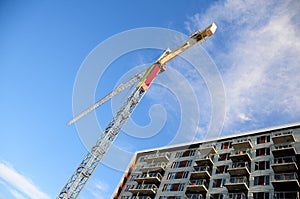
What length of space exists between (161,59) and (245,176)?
25397mm

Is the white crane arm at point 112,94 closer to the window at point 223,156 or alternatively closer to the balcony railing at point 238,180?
the window at point 223,156

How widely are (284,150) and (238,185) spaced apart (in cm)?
805

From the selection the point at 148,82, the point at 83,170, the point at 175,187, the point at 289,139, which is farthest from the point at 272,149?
the point at 83,170

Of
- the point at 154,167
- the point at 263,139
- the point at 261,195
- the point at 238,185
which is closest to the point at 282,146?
the point at 263,139

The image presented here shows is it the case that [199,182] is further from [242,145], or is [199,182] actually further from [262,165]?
[262,165]

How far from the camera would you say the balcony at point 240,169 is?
1444 inches

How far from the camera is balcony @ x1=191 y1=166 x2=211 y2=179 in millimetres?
41156

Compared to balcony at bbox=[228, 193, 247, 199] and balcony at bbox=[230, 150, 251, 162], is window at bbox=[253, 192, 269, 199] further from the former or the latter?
balcony at bbox=[230, 150, 251, 162]

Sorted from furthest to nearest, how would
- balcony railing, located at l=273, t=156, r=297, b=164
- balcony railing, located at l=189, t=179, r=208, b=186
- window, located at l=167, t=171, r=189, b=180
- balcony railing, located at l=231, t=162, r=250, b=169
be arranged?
window, located at l=167, t=171, r=189, b=180
balcony railing, located at l=189, t=179, r=208, b=186
balcony railing, located at l=231, t=162, r=250, b=169
balcony railing, located at l=273, t=156, r=297, b=164

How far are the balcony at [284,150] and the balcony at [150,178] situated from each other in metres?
21.1

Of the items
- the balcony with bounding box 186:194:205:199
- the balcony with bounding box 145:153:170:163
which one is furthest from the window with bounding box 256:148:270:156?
the balcony with bounding box 145:153:170:163

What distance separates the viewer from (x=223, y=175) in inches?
1575

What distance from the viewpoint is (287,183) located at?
104 ft

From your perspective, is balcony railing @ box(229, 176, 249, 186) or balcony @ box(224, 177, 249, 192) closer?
balcony @ box(224, 177, 249, 192)
